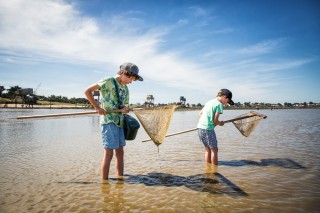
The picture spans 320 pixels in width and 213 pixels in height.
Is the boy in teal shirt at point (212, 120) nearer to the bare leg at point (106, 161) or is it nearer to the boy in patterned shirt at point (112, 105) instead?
the boy in patterned shirt at point (112, 105)

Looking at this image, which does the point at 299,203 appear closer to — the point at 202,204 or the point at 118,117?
the point at 202,204

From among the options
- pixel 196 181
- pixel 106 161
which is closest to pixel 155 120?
pixel 106 161

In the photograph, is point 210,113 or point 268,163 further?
point 268,163

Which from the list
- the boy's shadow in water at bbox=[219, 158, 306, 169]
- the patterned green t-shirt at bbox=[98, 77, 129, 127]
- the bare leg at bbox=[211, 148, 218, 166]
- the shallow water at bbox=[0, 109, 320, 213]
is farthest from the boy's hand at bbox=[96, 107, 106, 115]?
the boy's shadow in water at bbox=[219, 158, 306, 169]

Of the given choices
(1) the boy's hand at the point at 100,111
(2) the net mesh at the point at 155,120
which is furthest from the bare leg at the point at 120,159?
(1) the boy's hand at the point at 100,111

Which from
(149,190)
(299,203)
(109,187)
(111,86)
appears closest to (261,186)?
(299,203)

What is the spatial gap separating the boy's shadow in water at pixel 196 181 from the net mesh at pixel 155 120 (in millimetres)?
758

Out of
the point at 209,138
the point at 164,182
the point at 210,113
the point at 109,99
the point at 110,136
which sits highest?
the point at 109,99

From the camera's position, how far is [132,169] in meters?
5.36

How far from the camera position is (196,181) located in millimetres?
4434

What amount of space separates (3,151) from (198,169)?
6.46m

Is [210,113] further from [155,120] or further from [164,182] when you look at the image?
[164,182]

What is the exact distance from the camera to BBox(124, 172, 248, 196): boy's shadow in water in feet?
13.0

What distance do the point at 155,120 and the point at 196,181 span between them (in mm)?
1540
